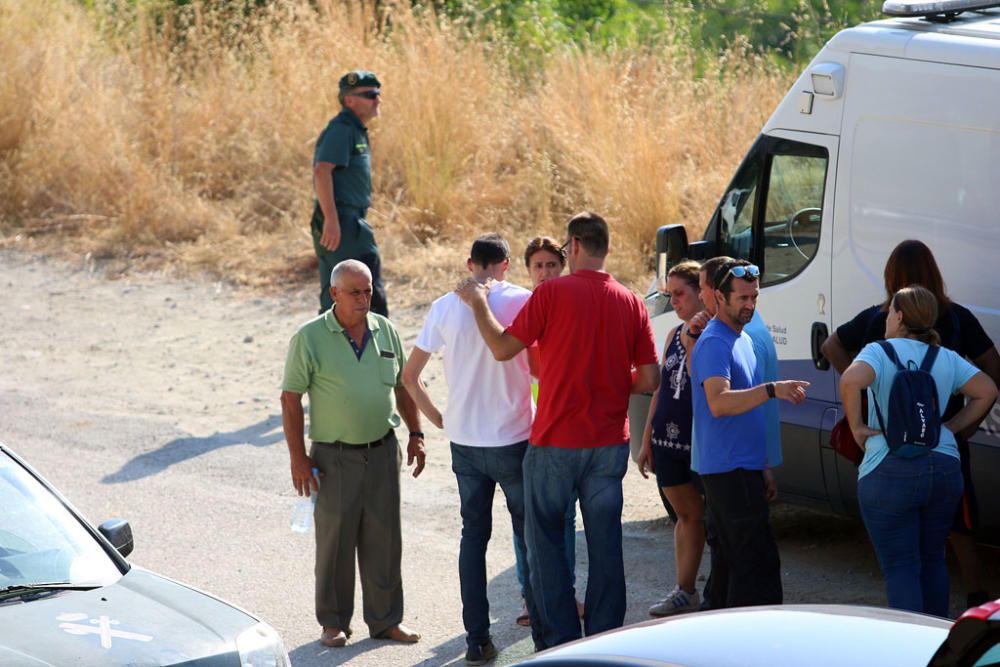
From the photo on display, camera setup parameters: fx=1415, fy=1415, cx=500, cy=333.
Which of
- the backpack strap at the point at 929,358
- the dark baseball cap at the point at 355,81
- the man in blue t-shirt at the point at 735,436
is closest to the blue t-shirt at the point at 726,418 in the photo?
the man in blue t-shirt at the point at 735,436

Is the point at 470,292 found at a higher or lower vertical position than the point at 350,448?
higher

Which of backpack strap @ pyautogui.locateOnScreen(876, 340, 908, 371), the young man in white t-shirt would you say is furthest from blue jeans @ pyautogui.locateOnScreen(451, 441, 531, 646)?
backpack strap @ pyautogui.locateOnScreen(876, 340, 908, 371)

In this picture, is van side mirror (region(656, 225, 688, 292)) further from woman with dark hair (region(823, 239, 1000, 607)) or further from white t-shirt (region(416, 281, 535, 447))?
woman with dark hair (region(823, 239, 1000, 607))

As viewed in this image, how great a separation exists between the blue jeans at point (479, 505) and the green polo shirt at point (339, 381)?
423 mm

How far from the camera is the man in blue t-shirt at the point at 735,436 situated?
5336 millimetres

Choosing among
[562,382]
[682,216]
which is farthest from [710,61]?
[562,382]

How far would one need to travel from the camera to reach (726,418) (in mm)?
5430

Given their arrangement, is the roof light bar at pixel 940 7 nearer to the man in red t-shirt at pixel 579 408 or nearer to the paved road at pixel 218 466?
the man in red t-shirt at pixel 579 408

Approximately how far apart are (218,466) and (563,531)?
3.68 meters

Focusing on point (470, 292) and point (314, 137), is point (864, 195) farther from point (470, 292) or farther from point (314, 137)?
point (314, 137)

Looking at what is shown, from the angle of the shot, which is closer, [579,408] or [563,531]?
[579,408]

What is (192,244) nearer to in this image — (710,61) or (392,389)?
(710,61)

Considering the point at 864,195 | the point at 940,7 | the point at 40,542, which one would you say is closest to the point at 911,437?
the point at 864,195

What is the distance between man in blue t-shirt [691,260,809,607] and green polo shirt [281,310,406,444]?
1.39m
